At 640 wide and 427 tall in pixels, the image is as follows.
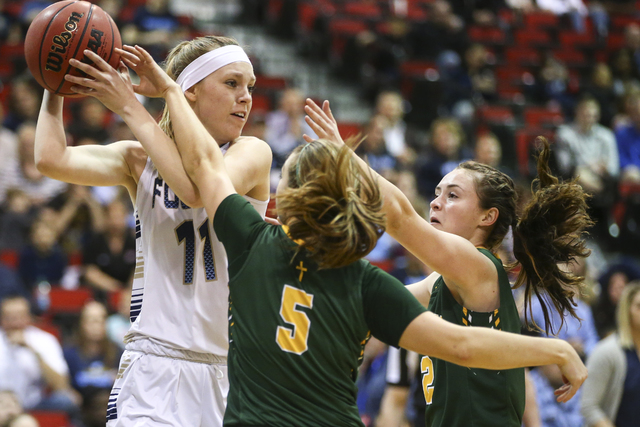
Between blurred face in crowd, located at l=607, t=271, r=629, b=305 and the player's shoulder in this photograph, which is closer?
the player's shoulder

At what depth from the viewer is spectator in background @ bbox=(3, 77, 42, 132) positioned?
9.18 metres

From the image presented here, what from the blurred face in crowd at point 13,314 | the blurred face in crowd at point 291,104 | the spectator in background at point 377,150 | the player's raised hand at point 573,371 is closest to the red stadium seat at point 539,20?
the spectator in background at point 377,150

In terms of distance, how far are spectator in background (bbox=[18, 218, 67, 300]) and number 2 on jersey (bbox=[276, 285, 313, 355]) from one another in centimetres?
609

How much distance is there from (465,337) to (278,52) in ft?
39.7

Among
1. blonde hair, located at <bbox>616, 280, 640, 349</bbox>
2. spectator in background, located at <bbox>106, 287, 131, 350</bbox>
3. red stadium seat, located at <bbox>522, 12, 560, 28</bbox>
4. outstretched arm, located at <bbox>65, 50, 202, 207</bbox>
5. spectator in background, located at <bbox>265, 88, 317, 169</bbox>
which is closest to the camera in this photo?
outstretched arm, located at <bbox>65, 50, 202, 207</bbox>

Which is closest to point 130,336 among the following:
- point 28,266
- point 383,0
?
point 28,266

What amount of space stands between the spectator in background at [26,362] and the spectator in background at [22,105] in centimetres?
329

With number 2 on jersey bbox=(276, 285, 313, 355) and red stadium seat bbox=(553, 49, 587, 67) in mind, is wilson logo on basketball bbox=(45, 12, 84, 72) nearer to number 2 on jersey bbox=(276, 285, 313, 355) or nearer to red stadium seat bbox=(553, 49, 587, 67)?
number 2 on jersey bbox=(276, 285, 313, 355)

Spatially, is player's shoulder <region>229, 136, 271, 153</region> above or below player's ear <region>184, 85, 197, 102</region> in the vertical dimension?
below

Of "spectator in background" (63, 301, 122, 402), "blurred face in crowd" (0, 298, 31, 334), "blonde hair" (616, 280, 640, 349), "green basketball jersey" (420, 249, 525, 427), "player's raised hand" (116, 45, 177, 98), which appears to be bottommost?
"spectator in background" (63, 301, 122, 402)

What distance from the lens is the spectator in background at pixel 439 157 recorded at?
33.3ft

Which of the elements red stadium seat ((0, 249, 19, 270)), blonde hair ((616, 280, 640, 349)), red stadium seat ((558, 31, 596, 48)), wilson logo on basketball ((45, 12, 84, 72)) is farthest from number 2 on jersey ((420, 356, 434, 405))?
red stadium seat ((558, 31, 596, 48))

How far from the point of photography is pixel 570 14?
16.0 meters

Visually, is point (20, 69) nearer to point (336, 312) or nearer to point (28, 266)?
point (28, 266)
